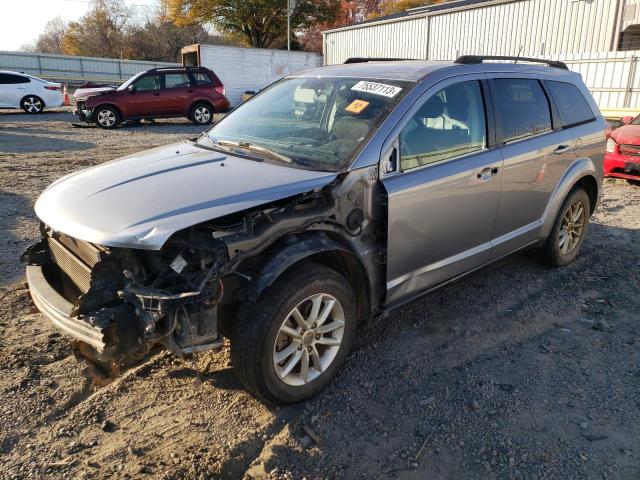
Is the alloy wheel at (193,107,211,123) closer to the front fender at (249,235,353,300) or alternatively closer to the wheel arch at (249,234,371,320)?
the wheel arch at (249,234,371,320)

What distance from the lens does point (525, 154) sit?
13.2 ft

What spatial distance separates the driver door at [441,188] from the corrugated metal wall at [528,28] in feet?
48.3

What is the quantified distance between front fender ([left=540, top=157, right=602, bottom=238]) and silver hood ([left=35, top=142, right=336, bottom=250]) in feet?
8.16

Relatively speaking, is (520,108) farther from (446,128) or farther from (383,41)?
(383,41)

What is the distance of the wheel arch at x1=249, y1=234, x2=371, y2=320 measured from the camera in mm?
2641

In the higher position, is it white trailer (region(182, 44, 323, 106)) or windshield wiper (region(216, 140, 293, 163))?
white trailer (region(182, 44, 323, 106))

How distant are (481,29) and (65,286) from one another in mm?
20151

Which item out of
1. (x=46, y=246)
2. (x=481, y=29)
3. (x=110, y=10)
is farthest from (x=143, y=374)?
(x=110, y=10)

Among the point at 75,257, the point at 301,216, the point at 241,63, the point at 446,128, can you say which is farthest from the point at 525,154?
the point at 241,63

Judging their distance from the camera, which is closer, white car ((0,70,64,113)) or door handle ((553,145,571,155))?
door handle ((553,145,571,155))

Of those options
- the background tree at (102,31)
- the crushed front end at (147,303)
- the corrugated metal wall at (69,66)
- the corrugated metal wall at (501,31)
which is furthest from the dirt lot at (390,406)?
the background tree at (102,31)

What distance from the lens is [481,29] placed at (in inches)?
776

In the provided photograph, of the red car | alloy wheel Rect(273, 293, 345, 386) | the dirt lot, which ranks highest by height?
the red car

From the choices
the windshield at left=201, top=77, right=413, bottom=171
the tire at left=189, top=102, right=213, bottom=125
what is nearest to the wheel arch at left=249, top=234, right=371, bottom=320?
the windshield at left=201, top=77, right=413, bottom=171
